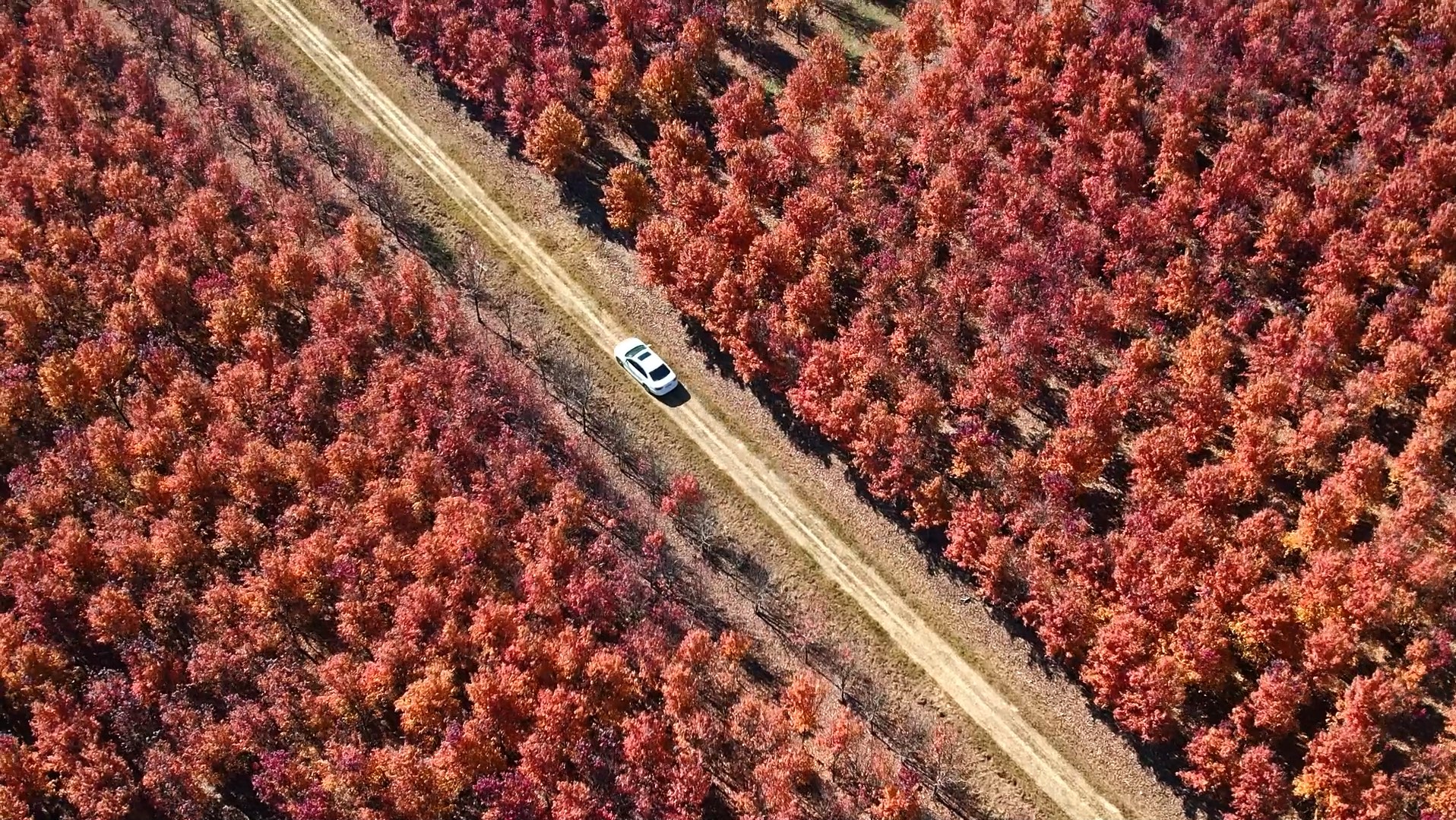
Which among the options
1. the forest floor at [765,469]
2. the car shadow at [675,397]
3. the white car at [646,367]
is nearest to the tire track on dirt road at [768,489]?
the forest floor at [765,469]

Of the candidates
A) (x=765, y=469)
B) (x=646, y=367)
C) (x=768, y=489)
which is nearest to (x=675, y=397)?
(x=646, y=367)

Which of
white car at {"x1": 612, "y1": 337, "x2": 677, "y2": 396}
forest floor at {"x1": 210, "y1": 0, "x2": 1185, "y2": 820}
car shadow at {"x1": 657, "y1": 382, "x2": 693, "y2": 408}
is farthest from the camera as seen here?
car shadow at {"x1": 657, "y1": 382, "x2": 693, "y2": 408}

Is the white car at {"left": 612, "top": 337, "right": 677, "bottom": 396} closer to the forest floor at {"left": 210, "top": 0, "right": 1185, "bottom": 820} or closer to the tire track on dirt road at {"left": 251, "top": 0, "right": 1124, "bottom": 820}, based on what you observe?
the forest floor at {"left": 210, "top": 0, "right": 1185, "bottom": 820}

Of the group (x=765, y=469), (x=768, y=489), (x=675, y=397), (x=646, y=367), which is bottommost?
(x=768, y=489)

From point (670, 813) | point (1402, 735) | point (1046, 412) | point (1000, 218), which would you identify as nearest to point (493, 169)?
point (1000, 218)

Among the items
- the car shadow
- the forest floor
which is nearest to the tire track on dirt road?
the forest floor

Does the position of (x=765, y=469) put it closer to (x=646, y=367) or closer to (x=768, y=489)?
(x=768, y=489)

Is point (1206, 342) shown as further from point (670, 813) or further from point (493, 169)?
point (493, 169)
